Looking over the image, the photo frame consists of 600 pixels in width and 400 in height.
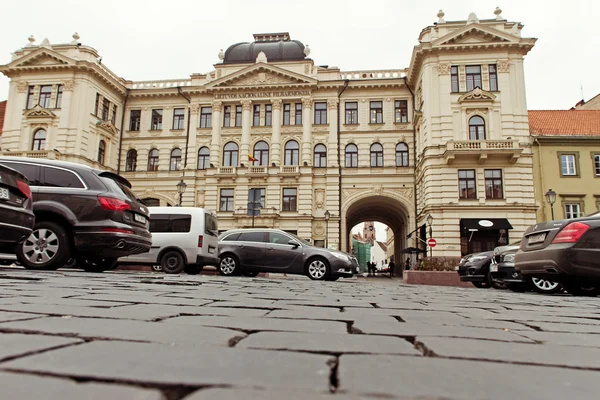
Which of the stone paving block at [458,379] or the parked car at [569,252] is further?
the parked car at [569,252]

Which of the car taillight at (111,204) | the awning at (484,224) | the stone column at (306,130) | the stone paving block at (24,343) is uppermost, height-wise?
the stone column at (306,130)

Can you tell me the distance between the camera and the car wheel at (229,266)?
14.1m

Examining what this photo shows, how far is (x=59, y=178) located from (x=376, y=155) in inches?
1099

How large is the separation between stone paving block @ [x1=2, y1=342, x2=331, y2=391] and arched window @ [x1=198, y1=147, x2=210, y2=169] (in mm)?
34742

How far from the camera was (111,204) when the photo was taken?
842 cm

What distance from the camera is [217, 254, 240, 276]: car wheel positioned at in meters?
14.1

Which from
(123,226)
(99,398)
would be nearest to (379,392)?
(99,398)

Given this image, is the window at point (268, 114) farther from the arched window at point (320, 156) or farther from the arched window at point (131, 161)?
the arched window at point (131, 161)

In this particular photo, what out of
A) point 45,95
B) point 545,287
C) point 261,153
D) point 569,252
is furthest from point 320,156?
point 569,252

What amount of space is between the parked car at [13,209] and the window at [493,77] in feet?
97.9

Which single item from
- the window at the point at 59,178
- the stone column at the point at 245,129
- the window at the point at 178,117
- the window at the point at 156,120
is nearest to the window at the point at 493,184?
the stone column at the point at 245,129

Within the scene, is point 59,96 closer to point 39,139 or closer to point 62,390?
point 39,139

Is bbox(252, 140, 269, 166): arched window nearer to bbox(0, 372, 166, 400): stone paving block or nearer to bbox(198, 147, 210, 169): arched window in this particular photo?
bbox(198, 147, 210, 169): arched window

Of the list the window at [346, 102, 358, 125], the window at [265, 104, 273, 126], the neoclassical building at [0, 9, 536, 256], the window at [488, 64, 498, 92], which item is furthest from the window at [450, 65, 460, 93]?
the window at [265, 104, 273, 126]
